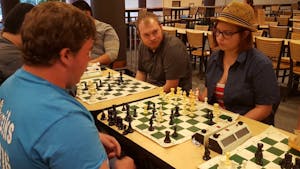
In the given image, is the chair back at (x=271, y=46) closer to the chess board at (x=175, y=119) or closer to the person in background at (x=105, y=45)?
the person in background at (x=105, y=45)

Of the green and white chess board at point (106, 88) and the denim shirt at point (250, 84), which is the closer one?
the denim shirt at point (250, 84)

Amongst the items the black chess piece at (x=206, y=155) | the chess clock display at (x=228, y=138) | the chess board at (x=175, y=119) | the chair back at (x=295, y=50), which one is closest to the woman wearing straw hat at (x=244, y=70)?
the chess board at (x=175, y=119)

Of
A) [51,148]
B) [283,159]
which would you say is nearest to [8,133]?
[51,148]

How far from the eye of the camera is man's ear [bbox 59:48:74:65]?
0.99 m

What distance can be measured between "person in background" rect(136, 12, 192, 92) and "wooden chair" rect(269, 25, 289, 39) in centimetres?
397

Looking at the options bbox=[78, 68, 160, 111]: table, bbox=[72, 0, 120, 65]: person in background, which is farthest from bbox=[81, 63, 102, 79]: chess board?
bbox=[78, 68, 160, 111]: table

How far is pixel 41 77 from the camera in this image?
1.02 metres

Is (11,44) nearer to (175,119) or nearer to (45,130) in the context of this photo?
(175,119)

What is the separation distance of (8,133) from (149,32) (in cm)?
199

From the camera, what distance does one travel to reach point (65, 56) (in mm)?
999

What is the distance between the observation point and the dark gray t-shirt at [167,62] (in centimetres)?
288

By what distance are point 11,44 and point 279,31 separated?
5.48 meters

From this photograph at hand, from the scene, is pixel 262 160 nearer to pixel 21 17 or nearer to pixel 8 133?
pixel 8 133

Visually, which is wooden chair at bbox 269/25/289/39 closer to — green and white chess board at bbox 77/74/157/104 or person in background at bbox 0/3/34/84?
green and white chess board at bbox 77/74/157/104
